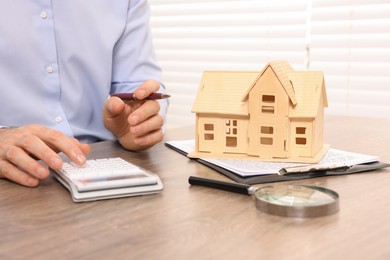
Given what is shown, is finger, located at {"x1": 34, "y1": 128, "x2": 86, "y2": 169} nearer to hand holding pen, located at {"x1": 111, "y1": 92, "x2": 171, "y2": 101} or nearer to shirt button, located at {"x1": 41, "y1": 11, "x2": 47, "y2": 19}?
hand holding pen, located at {"x1": 111, "y1": 92, "x2": 171, "y2": 101}

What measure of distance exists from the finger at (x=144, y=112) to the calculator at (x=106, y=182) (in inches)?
9.7

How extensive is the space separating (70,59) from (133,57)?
189 mm

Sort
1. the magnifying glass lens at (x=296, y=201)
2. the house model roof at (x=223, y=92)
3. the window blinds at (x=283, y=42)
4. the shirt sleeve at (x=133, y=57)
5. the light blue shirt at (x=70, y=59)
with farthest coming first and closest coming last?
the window blinds at (x=283, y=42)
the shirt sleeve at (x=133, y=57)
the light blue shirt at (x=70, y=59)
the house model roof at (x=223, y=92)
the magnifying glass lens at (x=296, y=201)

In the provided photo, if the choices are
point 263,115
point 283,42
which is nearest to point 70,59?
point 263,115

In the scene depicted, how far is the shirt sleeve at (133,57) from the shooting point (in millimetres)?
1629

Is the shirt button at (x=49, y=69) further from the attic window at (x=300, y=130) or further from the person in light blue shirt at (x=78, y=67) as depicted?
the attic window at (x=300, y=130)

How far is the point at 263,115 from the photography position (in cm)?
104

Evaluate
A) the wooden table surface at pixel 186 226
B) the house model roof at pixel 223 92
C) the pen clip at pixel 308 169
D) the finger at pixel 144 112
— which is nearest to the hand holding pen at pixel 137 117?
the finger at pixel 144 112

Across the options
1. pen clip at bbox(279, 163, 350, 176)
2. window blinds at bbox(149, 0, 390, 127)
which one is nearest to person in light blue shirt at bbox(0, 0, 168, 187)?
pen clip at bbox(279, 163, 350, 176)

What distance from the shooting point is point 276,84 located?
1018mm

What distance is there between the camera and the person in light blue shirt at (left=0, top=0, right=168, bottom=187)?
4.18ft

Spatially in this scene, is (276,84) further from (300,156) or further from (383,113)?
(383,113)

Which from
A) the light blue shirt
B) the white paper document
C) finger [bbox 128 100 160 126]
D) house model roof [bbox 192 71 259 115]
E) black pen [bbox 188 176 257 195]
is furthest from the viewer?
the light blue shirt

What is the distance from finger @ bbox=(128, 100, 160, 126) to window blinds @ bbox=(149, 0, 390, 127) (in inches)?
45.9
